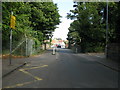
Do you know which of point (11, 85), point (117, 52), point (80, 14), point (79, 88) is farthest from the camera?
point (80, 14)

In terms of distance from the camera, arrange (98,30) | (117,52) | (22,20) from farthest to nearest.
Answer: (98,30) → (22,20) → (117,52)

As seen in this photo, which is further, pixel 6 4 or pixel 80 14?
Result: pixel 80 14

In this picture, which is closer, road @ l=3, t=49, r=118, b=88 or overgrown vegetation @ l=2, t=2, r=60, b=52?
road @ l=3, t=49, r=118, b=88

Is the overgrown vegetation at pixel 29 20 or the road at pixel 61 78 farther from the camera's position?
the overgrown vegetation at pixel 29 20

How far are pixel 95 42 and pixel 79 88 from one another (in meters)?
29.2

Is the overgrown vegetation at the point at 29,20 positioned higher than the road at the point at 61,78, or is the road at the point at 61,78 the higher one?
the overgrown vegetation at the point at 29,20

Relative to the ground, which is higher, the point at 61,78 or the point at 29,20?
the point at 29,20

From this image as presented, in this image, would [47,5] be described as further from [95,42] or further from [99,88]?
[99,88]

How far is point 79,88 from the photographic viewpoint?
6.48 m

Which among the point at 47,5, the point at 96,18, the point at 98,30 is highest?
the point at 47,5

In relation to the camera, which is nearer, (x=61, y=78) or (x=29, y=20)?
(x=61, y=78)

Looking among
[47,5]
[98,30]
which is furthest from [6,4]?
[98,30]

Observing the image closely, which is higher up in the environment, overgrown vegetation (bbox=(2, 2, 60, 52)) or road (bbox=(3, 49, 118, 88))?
overgrown vegetation (bbox=(2, 2, 60, 52))

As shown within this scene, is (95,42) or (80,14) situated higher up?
(80,14)
